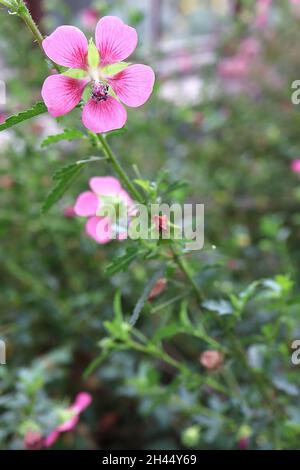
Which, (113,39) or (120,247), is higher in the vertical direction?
(120,247)

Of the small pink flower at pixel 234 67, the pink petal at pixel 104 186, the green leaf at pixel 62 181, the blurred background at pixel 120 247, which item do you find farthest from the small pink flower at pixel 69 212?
the small pink flower at pixel 234 67

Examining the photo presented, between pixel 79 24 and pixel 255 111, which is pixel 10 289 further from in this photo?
pixel 255 111

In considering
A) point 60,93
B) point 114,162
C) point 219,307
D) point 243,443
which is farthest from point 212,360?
point 60,93

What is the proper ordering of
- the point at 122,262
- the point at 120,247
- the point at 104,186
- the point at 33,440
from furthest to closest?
the point at 120,247, the point at 33,440, the point at 104,186, the point at 122,262

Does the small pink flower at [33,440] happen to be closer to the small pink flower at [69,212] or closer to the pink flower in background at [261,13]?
the small pink flower at [69,212]

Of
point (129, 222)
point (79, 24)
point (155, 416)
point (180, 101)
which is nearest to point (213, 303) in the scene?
point (129, 222)

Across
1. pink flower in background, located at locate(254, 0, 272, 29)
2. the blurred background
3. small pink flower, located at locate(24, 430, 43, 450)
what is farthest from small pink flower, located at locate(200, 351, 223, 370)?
pink flower in background, located at locate(254, 0, 272, 29)

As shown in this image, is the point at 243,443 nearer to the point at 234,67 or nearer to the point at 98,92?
the point at 98,92

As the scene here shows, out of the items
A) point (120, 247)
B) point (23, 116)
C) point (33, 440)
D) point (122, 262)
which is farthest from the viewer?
point (120, 247)
